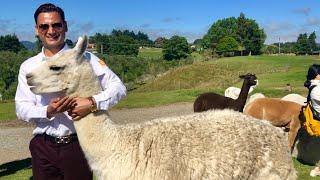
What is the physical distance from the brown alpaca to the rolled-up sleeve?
21.4 ft

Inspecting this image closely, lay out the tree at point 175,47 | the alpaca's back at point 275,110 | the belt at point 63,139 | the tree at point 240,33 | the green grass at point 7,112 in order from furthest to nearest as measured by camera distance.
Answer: the tree at point 240,33
the tree at point 175,47
the green grass at point 7,112
the alpaca's back at point 275,110
the belt at point 63,139

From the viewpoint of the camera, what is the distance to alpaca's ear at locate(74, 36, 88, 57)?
13.9 ft

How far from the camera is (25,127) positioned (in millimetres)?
17703

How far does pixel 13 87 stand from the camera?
30.5 metres

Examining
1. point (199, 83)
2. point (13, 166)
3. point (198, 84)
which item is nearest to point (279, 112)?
point (13, 166)

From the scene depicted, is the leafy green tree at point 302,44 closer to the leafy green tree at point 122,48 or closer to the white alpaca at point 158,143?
the leafy green tree at point 122,48

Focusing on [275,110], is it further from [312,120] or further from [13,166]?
[13,166]

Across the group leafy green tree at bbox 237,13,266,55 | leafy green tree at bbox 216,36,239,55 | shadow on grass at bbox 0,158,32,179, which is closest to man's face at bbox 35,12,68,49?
shadow on grass at bbox 0,158,32,179

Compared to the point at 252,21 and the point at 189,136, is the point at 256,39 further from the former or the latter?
the point at 189,136

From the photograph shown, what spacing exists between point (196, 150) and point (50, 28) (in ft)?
5.05

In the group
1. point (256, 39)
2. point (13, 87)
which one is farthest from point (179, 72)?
point (256, 39)

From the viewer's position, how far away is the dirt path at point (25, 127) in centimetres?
1282

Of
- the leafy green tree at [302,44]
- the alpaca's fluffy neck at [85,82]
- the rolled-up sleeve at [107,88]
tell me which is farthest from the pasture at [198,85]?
the leafy green tree at [302,44]

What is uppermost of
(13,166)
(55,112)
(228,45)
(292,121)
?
(55,112)
